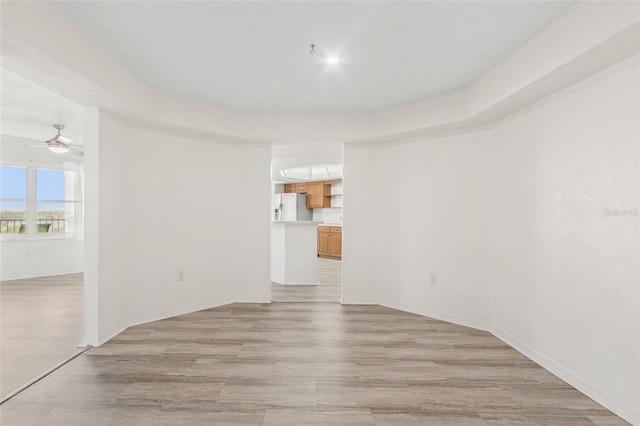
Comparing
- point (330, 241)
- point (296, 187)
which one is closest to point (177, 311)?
point (330, 241)

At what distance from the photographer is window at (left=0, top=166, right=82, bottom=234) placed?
6.32m

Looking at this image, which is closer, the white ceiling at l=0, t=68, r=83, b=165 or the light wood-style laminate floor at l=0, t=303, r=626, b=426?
the light wood-style laminate floor at l=0, t=303, r=626, b=426

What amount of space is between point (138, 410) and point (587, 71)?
373cm

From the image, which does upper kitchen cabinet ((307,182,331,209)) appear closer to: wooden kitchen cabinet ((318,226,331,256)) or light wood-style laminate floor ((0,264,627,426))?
wooden kitchen cabinet ((318,226,331,256))

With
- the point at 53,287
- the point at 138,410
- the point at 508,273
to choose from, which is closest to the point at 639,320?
the point at 508,273

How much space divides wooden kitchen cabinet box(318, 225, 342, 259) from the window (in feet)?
19.1

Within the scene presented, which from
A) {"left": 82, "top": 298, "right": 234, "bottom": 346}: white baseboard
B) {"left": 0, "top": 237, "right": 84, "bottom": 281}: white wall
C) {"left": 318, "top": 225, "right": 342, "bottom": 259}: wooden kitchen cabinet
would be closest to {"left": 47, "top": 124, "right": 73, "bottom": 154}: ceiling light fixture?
{"left": 82, "top": 298, "right": 234, "bottom": 346}: white baseboard

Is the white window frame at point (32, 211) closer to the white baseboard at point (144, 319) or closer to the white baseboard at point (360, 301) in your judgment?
the white baseboard at point (144, 319)

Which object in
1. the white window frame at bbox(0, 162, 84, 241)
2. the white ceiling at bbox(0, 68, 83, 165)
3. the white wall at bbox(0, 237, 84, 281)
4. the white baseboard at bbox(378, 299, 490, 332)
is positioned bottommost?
the white baseboard at bbox(378, 299, 490, 332)

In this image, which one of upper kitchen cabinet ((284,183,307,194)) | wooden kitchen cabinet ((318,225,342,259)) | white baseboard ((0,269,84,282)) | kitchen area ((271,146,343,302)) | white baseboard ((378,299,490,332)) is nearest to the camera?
white baseboard ((378,299,490,332))

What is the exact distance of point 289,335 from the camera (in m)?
3.36

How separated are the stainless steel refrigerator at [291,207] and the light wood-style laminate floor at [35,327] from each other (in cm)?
577

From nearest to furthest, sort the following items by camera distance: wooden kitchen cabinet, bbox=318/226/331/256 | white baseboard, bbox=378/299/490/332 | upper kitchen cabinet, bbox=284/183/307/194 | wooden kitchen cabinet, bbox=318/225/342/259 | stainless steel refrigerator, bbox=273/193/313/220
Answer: white baseboard, bbox=378/299/490/332 → wooden kitchen cabinet, bbox=318/225/342/259 → wooden kitchen cabinet, bbox=318/226/331/256 → stainless steel refrigerator, bbox=273/193/313/220 → upper kitchen cabinet, bbox=284/183/307/194

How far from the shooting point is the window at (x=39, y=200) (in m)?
6.32
